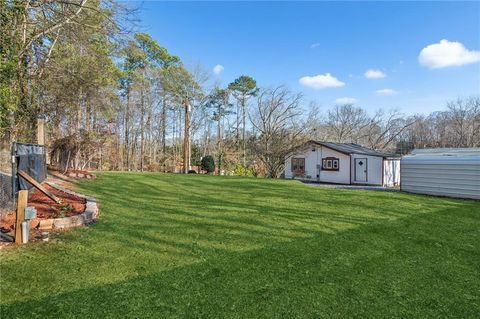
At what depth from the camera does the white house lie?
55.0 ft

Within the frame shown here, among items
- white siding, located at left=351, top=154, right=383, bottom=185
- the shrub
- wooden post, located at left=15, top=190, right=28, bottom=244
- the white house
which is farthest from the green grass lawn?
the shrub

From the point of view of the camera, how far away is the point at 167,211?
556 cm

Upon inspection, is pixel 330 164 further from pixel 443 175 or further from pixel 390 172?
pixel 443 175

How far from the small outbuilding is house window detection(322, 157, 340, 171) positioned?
5266 millimetres

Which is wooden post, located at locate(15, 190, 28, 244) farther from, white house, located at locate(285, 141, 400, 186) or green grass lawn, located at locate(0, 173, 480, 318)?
white house, located at locate(285, 141, 400, 186)

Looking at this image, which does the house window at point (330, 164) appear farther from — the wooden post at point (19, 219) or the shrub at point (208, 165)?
the wooden post at point (19, 219)

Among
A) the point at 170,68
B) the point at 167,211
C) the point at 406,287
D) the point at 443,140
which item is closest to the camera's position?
the point at 406,287

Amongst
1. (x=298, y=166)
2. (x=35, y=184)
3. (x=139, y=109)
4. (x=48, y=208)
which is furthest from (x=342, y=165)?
(x=139, y=109)

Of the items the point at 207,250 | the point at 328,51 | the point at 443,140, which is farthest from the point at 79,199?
the point at 443,140

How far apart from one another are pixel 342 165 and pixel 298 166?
315 cm

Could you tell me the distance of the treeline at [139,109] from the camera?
6895 millimetres

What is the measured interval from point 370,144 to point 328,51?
19.8 meters

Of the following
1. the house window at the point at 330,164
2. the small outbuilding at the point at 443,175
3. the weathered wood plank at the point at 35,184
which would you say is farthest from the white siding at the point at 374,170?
the weathered wood plank at the point at 35,184

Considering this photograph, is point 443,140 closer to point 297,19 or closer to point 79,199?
point 297,19
